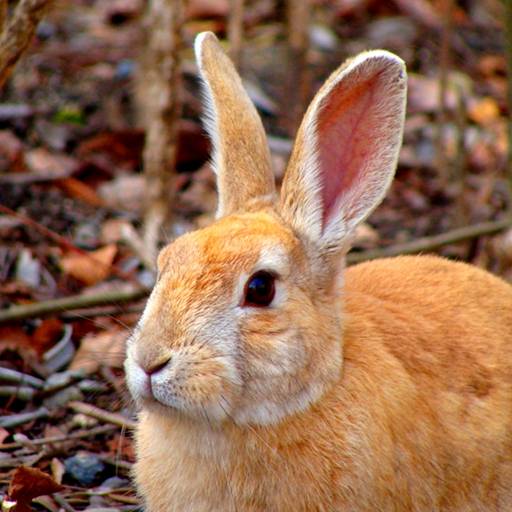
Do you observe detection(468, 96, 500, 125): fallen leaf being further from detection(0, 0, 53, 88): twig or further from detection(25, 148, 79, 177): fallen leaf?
detection(0, 0, 53, 88): twig

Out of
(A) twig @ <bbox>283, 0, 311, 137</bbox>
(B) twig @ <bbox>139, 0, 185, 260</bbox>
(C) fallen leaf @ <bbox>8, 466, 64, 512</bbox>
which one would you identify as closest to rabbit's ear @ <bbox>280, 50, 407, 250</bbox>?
(C) fallen leaf @ <bbox>8, 466, 64, 512</bbox>

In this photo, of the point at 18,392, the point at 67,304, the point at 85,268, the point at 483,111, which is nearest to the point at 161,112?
the point at 85,268

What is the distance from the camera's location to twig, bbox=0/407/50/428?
540cm

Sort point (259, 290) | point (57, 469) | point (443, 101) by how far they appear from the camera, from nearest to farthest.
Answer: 1. point (259, 290)
2. point (57, 469)
3. point (443, 101)

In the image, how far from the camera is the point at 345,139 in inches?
193

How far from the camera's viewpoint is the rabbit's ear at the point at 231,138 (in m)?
5.04

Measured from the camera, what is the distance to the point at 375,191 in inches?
188

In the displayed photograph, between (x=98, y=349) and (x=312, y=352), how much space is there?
78.3 inches

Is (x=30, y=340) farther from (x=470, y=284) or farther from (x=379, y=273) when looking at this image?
(x=470, y=284)

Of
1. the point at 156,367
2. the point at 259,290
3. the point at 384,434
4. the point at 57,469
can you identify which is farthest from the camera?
the point at 57,469

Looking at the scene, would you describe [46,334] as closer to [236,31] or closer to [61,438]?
[61,438]

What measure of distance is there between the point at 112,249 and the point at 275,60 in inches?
143

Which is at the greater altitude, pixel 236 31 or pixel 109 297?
pixel 236 31

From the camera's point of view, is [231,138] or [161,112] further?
[161,112]
